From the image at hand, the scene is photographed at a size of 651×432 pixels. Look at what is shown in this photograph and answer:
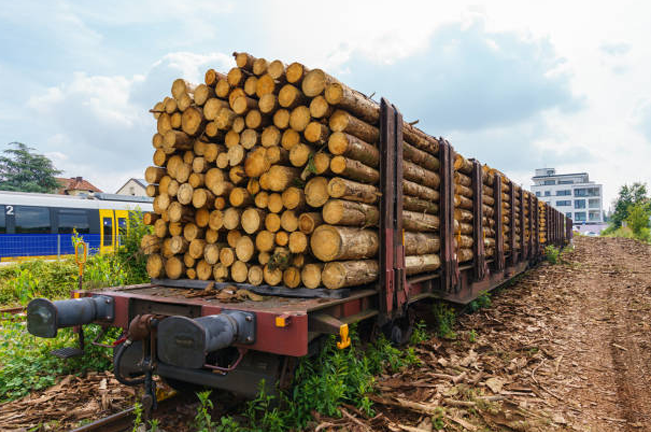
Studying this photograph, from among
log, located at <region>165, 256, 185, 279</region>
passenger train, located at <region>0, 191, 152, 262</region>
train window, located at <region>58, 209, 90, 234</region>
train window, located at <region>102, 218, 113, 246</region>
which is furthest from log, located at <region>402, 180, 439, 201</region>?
train window, located at <region>102, 218, 113, 246</region>

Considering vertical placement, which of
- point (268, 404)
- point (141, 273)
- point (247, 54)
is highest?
point (247, 54)

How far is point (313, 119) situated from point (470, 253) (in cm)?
473

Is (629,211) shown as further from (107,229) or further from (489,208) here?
(107,229)

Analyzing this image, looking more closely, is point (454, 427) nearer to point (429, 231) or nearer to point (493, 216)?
point (429, 231)

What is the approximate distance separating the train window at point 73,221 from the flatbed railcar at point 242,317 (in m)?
12.5

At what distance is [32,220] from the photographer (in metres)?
14.1

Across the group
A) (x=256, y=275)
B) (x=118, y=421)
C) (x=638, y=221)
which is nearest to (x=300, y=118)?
(x=256, y=275)

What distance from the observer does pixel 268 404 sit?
332cm

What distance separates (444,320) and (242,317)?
4.20 metres

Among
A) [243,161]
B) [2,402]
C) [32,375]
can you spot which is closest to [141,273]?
[32,375]

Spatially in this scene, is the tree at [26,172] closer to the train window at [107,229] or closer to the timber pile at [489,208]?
the train window at [107,229]

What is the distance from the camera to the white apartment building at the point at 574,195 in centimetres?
9300

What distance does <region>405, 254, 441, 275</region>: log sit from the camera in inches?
202

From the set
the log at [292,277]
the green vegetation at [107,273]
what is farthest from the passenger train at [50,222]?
the log at [292,277]
